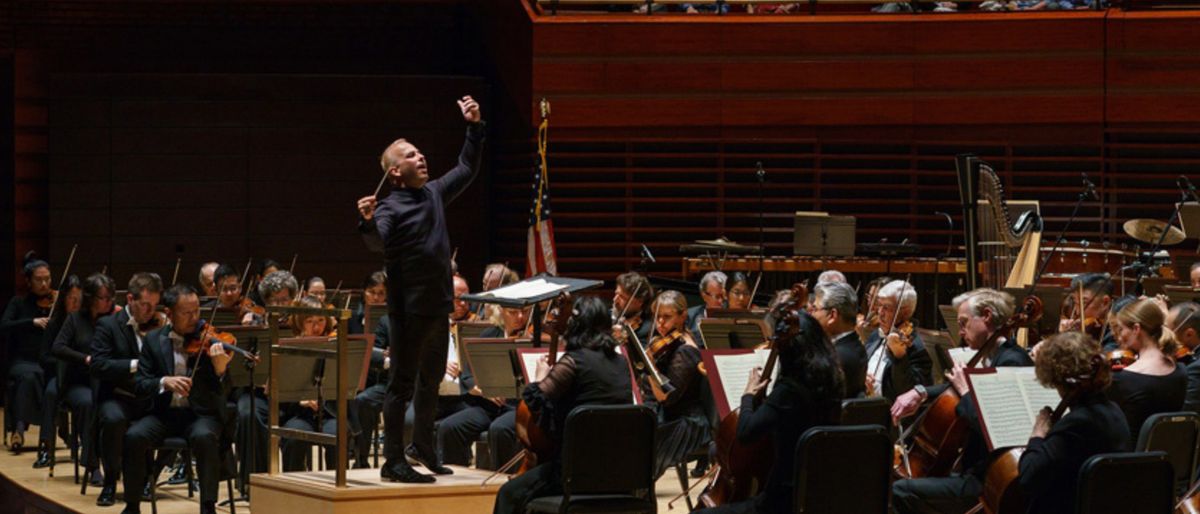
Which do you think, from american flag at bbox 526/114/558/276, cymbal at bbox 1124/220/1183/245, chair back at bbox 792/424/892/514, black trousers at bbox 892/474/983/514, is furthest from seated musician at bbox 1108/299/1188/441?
american flag at bbox 526/114/558/276

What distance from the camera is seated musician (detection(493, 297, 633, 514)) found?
6.07 meters

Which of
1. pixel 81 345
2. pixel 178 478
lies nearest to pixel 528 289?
pixel 178 478

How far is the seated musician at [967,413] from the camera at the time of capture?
19.2 feet

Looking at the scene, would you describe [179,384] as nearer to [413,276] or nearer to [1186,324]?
[413,276]

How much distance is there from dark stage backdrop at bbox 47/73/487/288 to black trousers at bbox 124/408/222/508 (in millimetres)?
7634

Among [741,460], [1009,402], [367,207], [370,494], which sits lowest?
[370,494]

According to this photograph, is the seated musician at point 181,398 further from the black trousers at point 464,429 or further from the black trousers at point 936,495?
the black trousers at point 936,495

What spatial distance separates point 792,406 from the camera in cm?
529

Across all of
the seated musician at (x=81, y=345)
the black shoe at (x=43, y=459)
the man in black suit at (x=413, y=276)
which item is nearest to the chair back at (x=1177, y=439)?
the man in black suit at (x=413, y=276)

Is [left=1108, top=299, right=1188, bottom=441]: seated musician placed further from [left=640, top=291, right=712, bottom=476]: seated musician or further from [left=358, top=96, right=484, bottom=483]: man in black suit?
[left=358, top=96, right=484, bottom=483]: man in black suit

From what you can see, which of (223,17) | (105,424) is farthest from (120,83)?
(105,424)

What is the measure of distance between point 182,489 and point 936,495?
16.1 ft

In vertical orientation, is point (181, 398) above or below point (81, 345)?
below

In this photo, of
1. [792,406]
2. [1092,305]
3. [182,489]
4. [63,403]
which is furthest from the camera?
[63,403]
